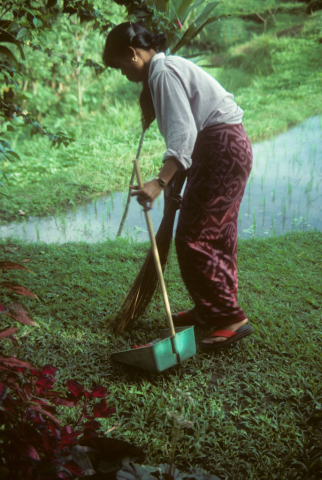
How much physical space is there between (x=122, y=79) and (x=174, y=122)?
8786 millimetres

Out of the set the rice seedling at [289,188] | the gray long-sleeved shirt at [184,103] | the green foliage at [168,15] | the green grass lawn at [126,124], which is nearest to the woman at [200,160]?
the gray long-sleeved shirt at [184,103]

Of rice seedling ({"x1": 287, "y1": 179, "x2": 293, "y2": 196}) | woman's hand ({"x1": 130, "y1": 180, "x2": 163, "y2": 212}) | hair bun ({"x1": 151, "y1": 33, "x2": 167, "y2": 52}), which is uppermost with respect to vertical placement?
hair bun ({"x1": 151, "y1": 33, "x2": 167, "y2": 52})

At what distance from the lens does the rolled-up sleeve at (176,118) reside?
1.84 meters

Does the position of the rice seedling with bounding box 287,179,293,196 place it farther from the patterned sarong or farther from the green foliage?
the patterned sarong

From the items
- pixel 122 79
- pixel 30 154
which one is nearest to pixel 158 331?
pixel 30 154

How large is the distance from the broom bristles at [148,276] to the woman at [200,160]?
91 mm

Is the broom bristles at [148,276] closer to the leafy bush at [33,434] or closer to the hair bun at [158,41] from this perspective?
the hair bun at [158,41]

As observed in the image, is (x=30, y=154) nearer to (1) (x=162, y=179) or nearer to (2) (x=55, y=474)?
(1) (x=162, y=179)

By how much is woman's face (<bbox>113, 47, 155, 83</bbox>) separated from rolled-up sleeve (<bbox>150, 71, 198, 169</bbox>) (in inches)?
7.5

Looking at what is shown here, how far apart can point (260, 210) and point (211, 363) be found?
274 cm

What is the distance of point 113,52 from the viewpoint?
2.01 meters

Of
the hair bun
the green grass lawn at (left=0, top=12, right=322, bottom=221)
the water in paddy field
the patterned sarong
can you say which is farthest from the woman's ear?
the water in paddy field

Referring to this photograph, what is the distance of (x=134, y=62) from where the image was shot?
2.03 meters

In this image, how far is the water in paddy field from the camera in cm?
432
